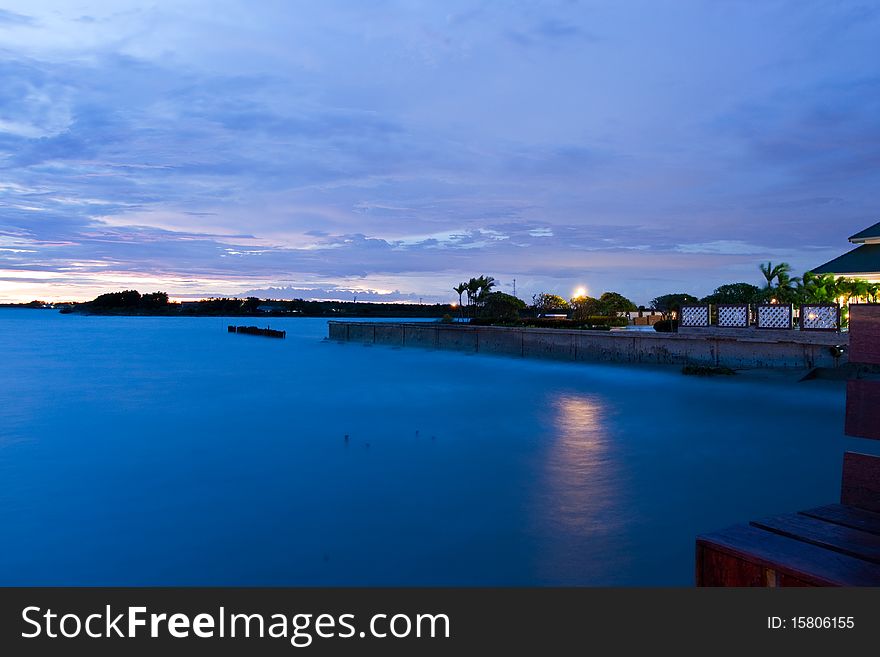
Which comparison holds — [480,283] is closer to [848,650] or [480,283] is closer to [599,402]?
[599,402]

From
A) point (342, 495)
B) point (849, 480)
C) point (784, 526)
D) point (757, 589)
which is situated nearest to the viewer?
point (757, 589)

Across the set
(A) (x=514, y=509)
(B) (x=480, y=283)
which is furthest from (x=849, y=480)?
(B) (x=480, y=283)

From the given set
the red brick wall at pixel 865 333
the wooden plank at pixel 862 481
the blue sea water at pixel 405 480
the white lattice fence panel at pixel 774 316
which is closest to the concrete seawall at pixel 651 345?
the white lattice fence panel at pixel 774 316

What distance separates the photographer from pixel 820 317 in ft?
77.3

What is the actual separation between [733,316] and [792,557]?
26115 millimetres

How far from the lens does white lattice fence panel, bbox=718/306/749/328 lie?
25.7 meters

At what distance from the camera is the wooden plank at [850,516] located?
304 centimetres

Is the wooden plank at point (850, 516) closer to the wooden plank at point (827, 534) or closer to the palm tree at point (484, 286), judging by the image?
the wooden plank at point (827, 534)

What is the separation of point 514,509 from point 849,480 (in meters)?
6.04

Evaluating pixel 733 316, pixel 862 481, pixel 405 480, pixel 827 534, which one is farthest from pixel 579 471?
pixel 733 316

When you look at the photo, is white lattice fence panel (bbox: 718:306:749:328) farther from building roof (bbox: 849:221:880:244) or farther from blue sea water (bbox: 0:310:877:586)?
building roof (bbox: 849:221:880:244)

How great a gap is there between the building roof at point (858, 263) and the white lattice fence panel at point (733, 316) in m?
3.19

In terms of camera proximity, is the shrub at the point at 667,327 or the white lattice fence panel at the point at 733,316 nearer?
the white lattice fence panel at the point at 733,316

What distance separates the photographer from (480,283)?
65812 mm
